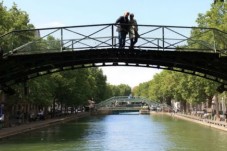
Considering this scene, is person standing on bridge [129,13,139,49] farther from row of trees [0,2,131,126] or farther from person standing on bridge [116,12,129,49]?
row of trees [0,2,131,126]

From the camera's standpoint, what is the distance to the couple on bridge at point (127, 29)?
23.3m

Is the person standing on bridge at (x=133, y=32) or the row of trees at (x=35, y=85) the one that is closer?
the person standing on bridge at (x=133, y=32)

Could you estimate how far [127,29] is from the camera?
76.8 feet

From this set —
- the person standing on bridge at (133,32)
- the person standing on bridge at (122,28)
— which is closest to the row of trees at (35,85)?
the person standing on bridge at (122,28)

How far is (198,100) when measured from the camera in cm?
8119

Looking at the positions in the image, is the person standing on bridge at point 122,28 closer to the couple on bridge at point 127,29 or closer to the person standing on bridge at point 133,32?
the couple on bridge at point 127,29

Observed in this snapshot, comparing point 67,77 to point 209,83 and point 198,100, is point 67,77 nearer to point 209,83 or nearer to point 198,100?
point 198,100

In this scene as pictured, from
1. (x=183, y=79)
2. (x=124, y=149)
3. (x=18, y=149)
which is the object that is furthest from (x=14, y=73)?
(x=183, y=79)

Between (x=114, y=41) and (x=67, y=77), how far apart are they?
64.9 metres

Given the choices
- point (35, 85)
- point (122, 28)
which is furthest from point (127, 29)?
point (35, 85)

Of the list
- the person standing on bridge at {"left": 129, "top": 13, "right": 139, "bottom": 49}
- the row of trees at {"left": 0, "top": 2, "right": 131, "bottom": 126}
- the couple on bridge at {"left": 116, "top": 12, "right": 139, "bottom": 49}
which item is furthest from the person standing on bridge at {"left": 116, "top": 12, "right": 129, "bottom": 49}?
the row of trees at {"left": 0, "top": 2, "right": 131, "bottom": 126}

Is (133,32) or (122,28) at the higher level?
(122,28)

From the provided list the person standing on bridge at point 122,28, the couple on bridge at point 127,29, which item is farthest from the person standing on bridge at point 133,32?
the person standing on bridge at point 122,28

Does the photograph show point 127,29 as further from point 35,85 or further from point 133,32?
point 35,85
